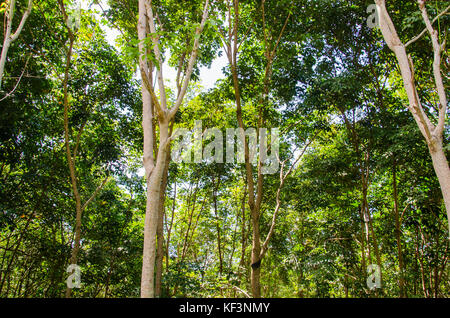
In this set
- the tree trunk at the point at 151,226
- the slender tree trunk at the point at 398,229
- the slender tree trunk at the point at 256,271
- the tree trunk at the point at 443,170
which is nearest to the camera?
the tree trunk at the point at 151,226

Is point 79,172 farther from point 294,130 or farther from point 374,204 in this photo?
point 374,204

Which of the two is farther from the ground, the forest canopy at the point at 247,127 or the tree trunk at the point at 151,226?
the forest canopy at the point at 247,127

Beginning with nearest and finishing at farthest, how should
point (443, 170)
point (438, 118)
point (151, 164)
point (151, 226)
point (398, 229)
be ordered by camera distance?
1. point (151, 226)
2. point (151, 164)
3. point (443, 170)
4. point (438, 118)
5. point (398, 229)

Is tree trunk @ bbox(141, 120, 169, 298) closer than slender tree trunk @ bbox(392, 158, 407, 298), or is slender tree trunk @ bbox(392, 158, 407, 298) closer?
tree trunk @ bbox(141, 120, 169, 298)

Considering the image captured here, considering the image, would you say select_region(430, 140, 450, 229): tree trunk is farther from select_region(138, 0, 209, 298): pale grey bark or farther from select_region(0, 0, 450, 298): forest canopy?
select_region(138, 0, 209, 298): pale grey bark

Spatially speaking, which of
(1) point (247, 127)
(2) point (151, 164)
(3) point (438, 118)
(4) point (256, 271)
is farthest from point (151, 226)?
(1) point (247, 127)

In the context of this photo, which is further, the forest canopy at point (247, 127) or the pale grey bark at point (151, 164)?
the forest canopy at point (247, 127)

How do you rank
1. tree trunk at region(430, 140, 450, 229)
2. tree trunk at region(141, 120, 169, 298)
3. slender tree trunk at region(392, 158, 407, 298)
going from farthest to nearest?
slender tree trunk at region(392, 158, 407, 298) < tree trunk at region(430, 140, 450, 229) < tree trunk at region(141, 120, 169, 298)

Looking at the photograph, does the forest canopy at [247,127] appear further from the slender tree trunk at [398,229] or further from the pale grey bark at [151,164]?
the pale grey bark at [151,164]

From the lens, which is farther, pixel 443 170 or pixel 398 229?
pixel 398 229

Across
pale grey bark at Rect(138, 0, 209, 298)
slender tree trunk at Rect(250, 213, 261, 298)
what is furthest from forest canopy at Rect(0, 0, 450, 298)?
pale grey bark at Rect(138, 0, 209, 298)

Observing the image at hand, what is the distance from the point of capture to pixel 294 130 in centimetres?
688

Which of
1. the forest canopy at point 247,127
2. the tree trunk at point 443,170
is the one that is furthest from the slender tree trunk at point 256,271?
the tree trunk at point 443,170

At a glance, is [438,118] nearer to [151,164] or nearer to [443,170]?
[443,170]
